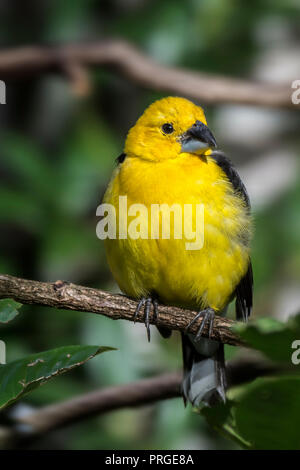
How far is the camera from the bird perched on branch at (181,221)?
3.63 metres

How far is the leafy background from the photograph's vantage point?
193 inches

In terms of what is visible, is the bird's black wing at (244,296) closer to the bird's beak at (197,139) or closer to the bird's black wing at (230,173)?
the bird's black wing at (230,173)

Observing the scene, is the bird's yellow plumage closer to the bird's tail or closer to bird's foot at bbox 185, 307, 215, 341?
bird's foot at bbox 185, 307, 215, 341

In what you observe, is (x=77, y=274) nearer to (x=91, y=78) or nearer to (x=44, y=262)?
(x=44, y=262)

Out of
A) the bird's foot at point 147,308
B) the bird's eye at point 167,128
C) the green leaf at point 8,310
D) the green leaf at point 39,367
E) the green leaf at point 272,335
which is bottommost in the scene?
the bird's foot at point 147,308

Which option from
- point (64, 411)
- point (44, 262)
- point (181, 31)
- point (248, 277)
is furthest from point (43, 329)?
point (181, 31)

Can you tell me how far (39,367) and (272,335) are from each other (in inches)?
28.7

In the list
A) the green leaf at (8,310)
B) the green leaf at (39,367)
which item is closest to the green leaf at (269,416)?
the green leaf at (39,367)

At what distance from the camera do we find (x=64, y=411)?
2967mm

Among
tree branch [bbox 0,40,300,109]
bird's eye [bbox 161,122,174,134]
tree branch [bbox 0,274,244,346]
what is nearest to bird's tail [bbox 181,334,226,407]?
tree branch [bbox 0,274,244,346]

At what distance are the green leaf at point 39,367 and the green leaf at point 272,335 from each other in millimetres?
484

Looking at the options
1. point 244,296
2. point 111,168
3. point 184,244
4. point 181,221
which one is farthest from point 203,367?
point 111,168
